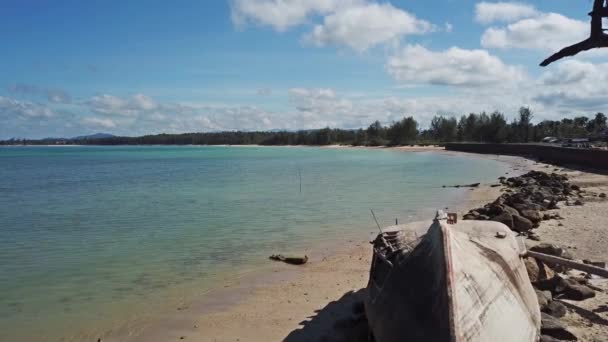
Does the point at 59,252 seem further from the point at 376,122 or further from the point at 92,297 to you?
the point at 376,122

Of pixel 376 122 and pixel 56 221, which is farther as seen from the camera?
pixel 376 122

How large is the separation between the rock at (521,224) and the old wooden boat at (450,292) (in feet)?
23.1

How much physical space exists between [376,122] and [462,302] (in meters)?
144

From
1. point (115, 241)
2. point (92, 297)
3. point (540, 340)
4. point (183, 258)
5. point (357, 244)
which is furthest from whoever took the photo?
point (115, 241)

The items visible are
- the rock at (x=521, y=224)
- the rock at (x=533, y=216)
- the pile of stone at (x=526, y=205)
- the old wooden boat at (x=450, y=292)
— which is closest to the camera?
the old wooden boat at (x=450, y=292)

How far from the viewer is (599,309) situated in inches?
A: 294

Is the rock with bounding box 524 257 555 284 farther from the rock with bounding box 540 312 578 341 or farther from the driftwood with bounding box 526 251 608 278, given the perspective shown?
the rock with bounding box 540 312 578 341

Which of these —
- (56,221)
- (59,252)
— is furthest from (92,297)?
(56,221)

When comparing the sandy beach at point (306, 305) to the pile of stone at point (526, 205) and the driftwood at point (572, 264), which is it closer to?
the driftwood at point (572, 264)

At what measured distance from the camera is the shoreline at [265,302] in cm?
798

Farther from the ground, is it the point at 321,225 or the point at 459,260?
the point at 459,260

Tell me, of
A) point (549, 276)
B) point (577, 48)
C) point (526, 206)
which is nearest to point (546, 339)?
point (549, 276)

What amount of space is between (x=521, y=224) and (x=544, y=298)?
21.3 ft

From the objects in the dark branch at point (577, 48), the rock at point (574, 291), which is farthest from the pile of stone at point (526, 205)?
the dark branch at point (577, 48)
